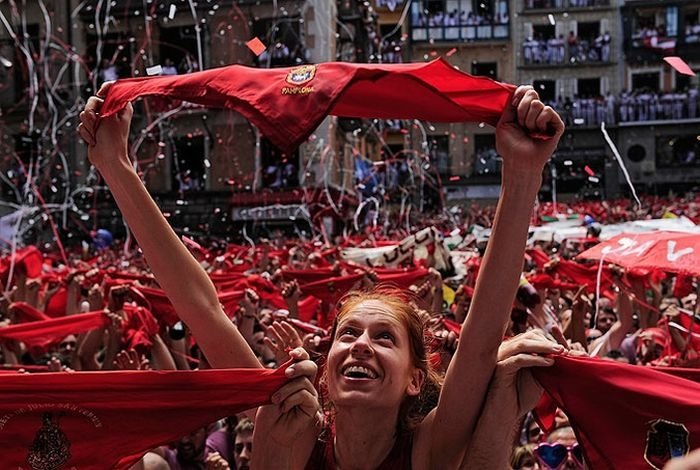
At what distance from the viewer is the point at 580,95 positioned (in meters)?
42.5

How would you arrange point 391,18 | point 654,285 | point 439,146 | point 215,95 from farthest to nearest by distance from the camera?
1. point 439,146
2. point 391,18
3. point 654,285
4. point 215,95

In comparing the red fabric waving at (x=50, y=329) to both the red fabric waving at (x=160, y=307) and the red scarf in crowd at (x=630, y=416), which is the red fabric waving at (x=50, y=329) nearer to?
the red fabric waving at (x=160, y=307)

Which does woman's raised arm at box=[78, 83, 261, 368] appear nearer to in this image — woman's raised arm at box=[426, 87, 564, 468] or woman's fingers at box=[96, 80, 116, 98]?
woman's fingers at box=[96, 80, 116, 98]

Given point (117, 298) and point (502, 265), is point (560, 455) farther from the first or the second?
point (117, 298)

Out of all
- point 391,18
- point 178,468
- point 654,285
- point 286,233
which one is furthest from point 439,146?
point 178,468

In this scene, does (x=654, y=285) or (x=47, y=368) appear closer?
(x=47, y=368)

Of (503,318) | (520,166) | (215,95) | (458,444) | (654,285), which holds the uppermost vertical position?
(215,95)

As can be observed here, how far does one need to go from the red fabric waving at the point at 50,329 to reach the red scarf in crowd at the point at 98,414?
143 inches

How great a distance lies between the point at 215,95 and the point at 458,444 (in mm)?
1209

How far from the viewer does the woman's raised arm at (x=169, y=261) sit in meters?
2.73

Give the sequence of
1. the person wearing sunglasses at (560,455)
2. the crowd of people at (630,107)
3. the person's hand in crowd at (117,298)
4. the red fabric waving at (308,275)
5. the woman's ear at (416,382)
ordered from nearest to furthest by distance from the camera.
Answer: the woman's ear at (416,382) → the person wearing sunglasses at (560,455) → the person's hand in crowd at (117,298) → the red fabric waving at (308,275) → the crowd of people at (630,107)

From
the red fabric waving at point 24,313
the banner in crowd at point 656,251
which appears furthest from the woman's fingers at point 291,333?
the red fabric waving at point 24,313

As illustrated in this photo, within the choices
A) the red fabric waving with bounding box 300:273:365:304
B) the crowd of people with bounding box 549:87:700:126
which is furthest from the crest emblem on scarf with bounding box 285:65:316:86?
the crowd of people with bounding box 549:87:700:126

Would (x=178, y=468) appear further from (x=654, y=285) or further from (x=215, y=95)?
(x=654, y=285)
